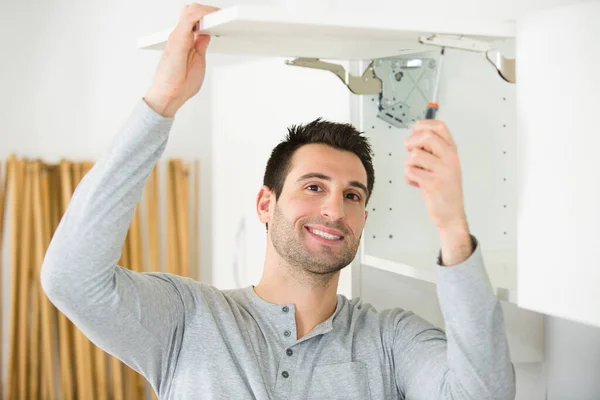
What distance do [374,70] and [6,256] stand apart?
5.61ft

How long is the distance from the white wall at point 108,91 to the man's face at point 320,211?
609mm

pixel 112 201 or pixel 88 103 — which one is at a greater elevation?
pixel 88 103

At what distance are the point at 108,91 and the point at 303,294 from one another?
171 centimetres

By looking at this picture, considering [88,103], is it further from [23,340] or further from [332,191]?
[332,191]

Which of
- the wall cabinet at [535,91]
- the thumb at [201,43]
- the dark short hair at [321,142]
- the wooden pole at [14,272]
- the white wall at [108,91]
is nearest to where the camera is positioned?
the wall cabinet at [535,91]

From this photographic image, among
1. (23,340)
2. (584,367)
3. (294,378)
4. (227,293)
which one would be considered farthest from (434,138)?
(23,340)

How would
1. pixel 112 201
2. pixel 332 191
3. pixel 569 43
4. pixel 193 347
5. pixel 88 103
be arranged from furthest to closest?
pixel 88 103, pixel 332 191, pixel 193 347, pixel 112 201, pixel 569 43

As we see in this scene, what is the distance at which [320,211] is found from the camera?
156cm

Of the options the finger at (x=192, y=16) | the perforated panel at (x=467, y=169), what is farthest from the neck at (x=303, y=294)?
the finger at (x=192, y=16)

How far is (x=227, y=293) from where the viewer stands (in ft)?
5.52

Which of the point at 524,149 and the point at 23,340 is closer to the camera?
the point at 524,149

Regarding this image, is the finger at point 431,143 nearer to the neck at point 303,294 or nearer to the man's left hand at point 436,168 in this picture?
the man's left hand at point 436,168

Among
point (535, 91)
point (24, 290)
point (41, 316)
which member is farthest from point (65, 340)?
point (535, 91)

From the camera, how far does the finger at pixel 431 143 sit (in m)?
1.12
